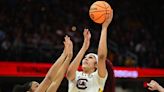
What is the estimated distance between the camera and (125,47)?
14.2 metres

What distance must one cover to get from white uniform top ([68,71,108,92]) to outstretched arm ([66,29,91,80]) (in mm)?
82

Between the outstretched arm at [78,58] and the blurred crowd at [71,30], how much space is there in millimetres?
6248

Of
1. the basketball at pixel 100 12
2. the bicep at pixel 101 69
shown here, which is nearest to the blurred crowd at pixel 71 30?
the basketball at pixel 100 12

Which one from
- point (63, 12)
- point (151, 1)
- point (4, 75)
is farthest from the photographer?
point (151, 1)

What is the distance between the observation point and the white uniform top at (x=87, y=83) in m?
5.57

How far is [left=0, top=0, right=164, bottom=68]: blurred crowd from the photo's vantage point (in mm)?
12180

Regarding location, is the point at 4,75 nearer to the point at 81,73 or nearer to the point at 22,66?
the point at 22,66

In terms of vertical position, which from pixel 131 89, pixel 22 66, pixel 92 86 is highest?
pixel 92 86

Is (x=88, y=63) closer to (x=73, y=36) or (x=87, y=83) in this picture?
(x=87, y=83)

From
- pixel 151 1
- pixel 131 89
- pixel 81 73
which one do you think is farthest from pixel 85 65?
pixel 151 1

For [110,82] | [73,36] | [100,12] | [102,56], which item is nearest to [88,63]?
[102,56]

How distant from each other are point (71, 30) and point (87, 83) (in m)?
8.54

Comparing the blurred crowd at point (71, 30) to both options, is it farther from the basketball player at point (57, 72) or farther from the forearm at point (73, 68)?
the basketball player at point (57, 72)

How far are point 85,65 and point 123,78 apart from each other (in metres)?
5.19
